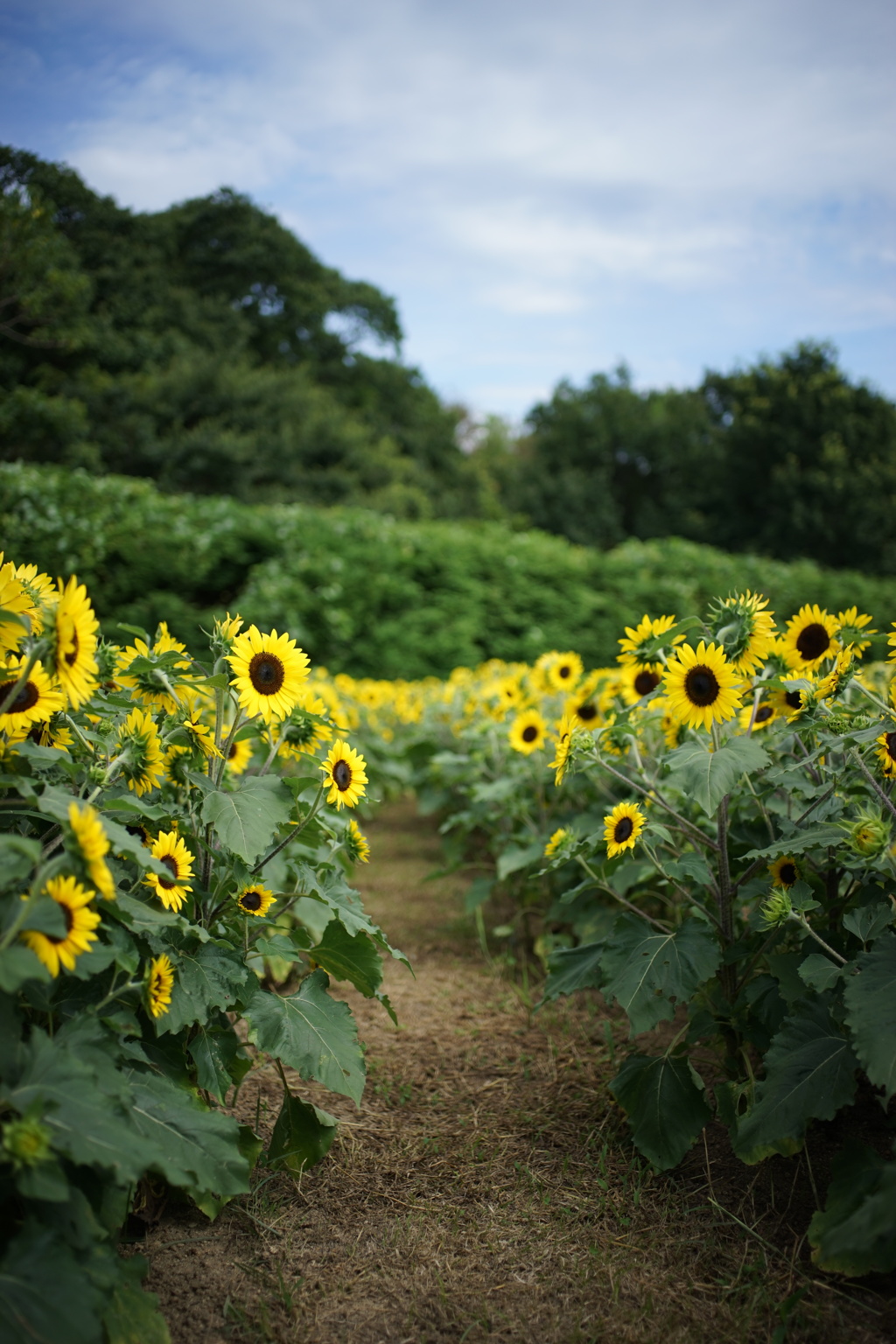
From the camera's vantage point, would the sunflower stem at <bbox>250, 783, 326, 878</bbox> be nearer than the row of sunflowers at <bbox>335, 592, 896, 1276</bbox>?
No

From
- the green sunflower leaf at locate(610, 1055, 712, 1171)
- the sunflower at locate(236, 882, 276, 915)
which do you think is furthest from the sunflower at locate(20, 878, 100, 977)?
the green sunflower leaf at locate(610, 1055, 712, 1171)

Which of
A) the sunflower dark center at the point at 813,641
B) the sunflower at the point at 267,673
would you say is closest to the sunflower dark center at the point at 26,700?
the sunflower at the point at 267,673

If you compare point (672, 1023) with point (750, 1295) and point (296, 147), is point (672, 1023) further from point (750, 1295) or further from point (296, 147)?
point (296, 147)

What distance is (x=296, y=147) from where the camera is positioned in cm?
591

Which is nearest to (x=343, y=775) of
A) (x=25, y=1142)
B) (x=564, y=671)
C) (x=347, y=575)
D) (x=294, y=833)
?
(x=294, y=833)

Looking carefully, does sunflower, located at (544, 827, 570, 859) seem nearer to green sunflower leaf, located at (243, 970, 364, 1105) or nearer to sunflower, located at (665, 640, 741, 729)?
sunflower, located at (665, 640, 741, 729)

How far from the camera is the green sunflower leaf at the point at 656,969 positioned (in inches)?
72.7

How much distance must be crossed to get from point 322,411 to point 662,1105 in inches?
688

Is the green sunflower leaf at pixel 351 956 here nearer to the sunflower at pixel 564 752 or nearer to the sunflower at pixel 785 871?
the sunflower at pixel 564 752

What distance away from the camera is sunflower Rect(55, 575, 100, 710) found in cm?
138

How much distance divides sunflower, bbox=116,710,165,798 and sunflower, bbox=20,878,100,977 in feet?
1.70

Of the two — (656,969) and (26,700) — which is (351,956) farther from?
(26,700)

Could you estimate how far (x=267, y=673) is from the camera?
182 centimetres

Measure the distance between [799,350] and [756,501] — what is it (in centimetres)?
565
